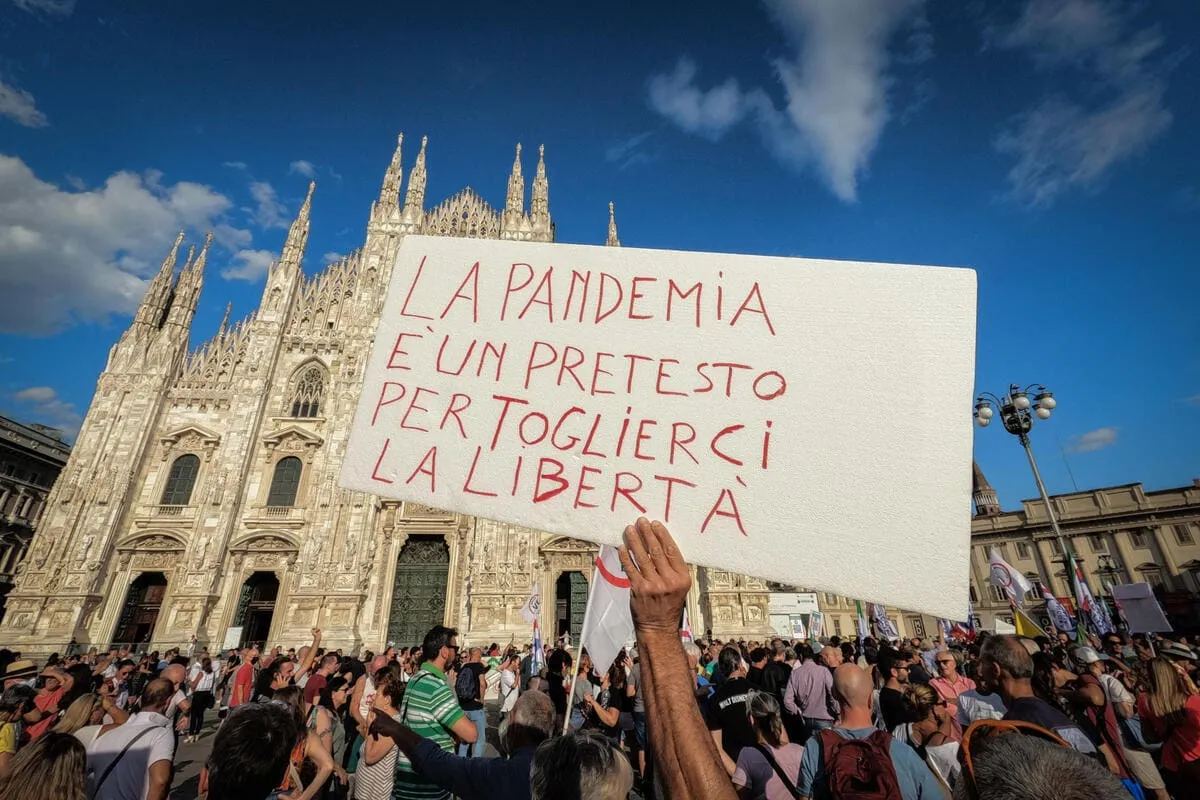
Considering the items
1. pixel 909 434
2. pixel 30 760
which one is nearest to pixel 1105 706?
pixel 909 434

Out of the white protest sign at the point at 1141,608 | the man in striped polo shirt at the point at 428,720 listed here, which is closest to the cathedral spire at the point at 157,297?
the man in striped polo shirt at the point at 428,720

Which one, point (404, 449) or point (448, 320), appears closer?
point (404, 449)

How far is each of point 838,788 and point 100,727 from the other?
13.5ft

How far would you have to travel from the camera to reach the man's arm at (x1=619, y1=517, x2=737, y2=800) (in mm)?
1101

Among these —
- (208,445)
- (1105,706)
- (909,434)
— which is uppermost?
(208,445)

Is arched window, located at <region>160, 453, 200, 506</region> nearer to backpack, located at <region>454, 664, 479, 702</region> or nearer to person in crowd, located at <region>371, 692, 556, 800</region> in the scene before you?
backpack, located at <region>454, 664, 479, 702</region>

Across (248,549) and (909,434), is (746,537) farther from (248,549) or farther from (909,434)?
(248,549)

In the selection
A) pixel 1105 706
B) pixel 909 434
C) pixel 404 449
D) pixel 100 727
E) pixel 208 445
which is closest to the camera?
pixel 909 434

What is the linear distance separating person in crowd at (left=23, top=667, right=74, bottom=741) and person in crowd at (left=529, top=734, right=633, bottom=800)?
5445 millimetres

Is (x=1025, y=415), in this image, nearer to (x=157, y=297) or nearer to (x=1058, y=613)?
(x=1058, y=613)

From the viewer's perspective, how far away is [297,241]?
23516 mm

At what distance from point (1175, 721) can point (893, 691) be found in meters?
1.63

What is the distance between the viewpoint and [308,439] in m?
20.2

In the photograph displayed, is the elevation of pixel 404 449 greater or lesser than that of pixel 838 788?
greater
